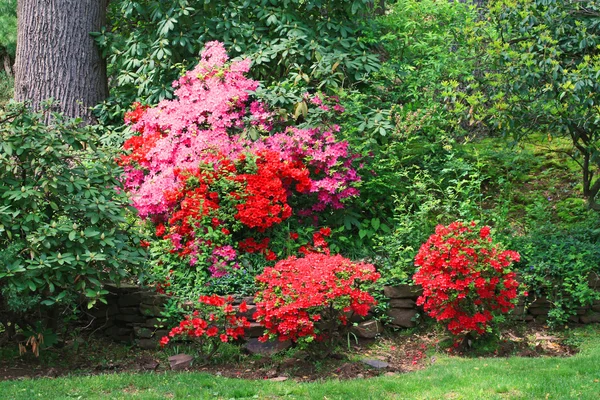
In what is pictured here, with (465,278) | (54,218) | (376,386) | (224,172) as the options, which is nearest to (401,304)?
(465,278)

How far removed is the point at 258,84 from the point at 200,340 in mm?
3120

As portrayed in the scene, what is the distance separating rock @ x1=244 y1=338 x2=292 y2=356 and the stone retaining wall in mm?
233

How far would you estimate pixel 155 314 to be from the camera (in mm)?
6602

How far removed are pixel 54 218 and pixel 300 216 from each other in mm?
2621

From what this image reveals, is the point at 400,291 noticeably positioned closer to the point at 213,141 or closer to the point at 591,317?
the point at 591,317

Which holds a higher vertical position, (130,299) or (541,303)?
(130,299)

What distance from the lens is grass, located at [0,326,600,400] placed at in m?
4.98

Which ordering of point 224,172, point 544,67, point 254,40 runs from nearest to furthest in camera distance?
point 544,67 < point 224,172 < point 254,40

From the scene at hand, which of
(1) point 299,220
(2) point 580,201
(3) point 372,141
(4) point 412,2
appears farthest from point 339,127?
(2) point 580,201

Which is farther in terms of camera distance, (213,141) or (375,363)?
(213,141)

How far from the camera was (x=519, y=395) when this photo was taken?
4887 mm

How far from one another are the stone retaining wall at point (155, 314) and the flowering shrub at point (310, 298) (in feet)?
1.81

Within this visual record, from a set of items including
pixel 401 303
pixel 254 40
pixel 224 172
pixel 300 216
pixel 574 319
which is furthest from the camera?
pixel 254 40

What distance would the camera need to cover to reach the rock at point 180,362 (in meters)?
5.91
